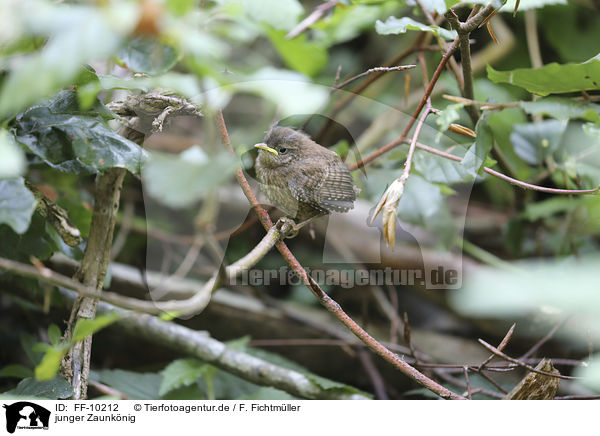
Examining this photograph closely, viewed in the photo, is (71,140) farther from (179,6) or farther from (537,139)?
(537,139)

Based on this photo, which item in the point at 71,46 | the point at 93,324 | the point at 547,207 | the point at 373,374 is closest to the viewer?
the point at 71,46

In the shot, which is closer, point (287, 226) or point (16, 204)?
point (16, 204)

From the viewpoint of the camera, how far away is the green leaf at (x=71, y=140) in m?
0.95

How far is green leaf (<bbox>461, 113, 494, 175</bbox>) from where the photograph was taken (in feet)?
3.67

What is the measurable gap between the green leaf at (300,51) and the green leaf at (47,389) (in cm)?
110

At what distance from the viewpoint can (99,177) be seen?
3.73 feet

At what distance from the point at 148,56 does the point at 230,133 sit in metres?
0.23

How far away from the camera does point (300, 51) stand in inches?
64.9

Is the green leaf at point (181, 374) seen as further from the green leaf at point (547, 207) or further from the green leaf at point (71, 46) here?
the green leaf at point (547, 207)

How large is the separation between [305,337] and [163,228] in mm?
634

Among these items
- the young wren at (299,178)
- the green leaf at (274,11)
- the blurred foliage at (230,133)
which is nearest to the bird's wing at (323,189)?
the young wren at (299,178)

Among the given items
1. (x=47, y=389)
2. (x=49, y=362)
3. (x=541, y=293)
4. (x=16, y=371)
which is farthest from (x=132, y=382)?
(x=541, y=293)

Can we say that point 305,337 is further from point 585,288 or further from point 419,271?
point 585,288

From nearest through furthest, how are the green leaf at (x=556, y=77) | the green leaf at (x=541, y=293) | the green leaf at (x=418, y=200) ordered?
the green leaf at (x=541, y=293) → the green leaf at (x=556, y=77) → the green leaf at (x=418, y=200)
